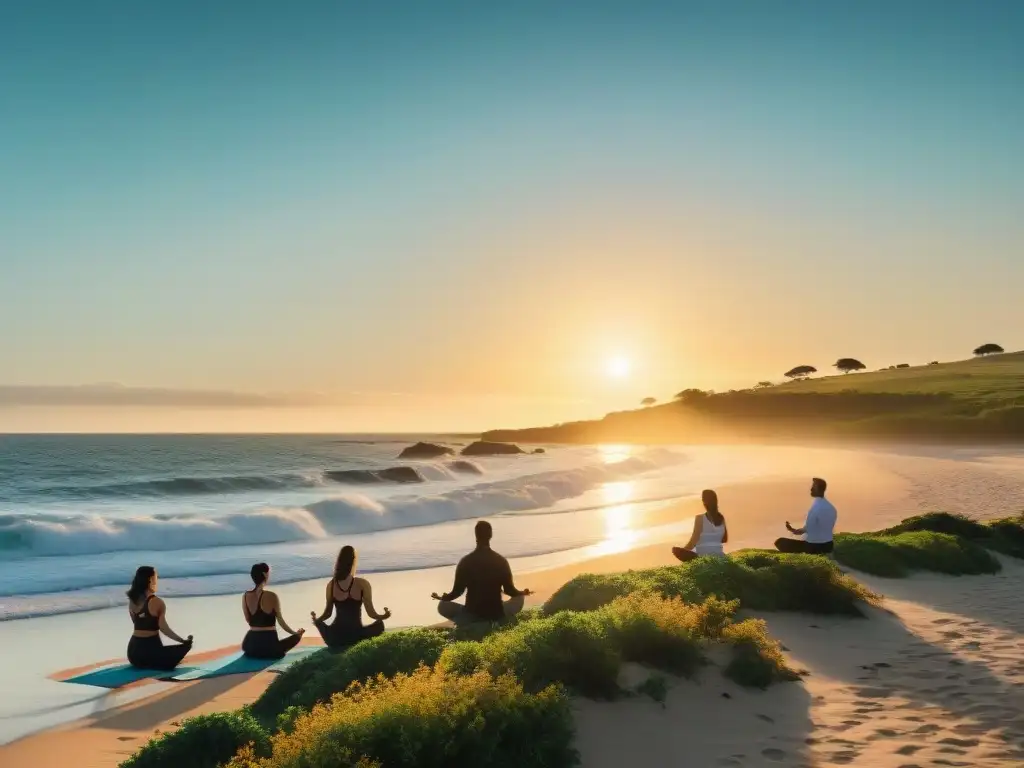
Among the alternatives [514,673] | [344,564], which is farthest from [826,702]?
[344,564]

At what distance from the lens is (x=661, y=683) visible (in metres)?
7.19

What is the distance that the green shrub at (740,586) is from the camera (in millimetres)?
10102

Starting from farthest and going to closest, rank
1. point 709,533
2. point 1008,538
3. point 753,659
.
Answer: point 1008,538
point 709,533
point 753,659

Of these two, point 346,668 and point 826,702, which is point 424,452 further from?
point 826,702

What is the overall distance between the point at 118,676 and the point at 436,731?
6.51 metres

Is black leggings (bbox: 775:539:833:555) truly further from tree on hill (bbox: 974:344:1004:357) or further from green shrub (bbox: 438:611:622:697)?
tree on hill (bbox: 974:344:1004:357)

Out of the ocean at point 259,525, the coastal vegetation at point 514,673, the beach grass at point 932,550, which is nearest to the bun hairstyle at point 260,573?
the coastal vegetation at point 514,673

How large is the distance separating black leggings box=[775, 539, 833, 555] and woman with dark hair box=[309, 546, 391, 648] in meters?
7.55

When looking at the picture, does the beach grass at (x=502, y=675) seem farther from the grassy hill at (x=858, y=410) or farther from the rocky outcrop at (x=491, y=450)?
the rocky outcrop at (x=491, y=450)

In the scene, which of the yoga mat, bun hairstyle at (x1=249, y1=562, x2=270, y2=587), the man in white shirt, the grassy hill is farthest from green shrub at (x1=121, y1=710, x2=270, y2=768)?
the grassy hill

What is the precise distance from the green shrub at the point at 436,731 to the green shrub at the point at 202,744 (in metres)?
0.25

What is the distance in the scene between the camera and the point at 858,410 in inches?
3504

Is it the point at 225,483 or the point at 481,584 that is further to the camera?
the point at 225,483

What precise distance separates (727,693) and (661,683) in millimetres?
684
